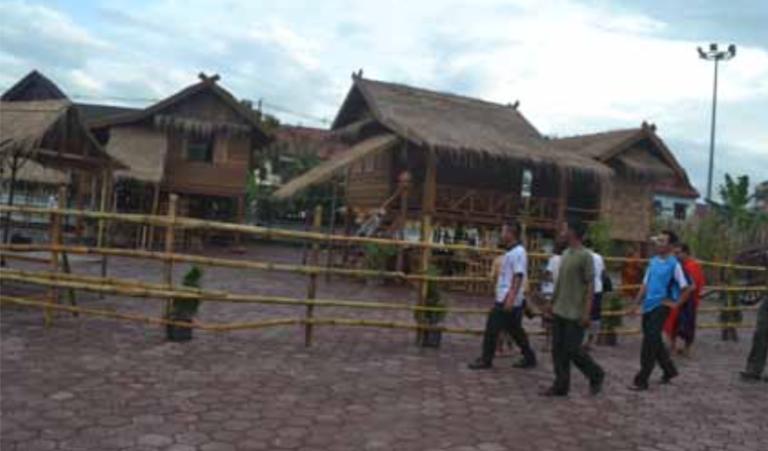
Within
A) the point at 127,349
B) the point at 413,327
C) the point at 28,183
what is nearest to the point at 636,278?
the point at 413,327

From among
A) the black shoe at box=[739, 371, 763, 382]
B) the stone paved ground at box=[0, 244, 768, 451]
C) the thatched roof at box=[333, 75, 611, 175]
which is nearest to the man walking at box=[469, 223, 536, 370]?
the stone paved ground at box=[0, 244, 768, 451]

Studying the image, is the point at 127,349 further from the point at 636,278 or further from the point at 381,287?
the point at 636,278

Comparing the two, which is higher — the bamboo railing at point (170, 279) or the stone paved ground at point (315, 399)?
the bamboo railing at point (170, 279)

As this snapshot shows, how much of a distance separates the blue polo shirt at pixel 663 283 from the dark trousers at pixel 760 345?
4.21ft

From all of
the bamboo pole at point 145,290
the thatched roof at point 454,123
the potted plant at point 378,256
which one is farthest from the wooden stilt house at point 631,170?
the bamboo pole at point 145,290

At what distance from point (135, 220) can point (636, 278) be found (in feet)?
33.1

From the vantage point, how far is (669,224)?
74.4 feet

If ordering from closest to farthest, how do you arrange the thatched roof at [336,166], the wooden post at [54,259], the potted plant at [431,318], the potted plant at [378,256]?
the wooden post at [54,259]
the potted plant at [431,318]
the potted plant at [378,256]
the thatched roof at [336,166]

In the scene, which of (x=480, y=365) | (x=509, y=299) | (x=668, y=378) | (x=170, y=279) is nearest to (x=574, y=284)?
(x=509, y=299)

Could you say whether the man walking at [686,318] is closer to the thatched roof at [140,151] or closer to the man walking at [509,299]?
the man walking at [509,299]

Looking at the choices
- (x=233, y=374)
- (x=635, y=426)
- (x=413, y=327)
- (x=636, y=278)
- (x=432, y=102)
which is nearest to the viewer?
(x=635, y=426)

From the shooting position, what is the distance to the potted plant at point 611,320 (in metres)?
9.41

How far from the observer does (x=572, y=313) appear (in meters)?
5.99

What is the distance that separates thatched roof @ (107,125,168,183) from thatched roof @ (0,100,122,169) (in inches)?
301
